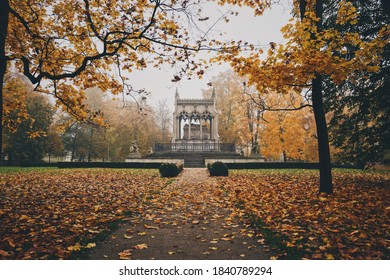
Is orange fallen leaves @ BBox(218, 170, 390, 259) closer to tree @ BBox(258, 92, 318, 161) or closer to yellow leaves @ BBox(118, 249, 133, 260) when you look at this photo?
yellow leaves @ BBox(118, 249, 133, 260)

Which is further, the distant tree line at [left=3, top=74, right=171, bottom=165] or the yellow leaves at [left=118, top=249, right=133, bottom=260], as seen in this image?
the distant tree line at [left=3, top=74, right=171, bottom=165]

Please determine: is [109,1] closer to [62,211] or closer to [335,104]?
[62,211]

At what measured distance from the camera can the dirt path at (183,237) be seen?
12.7 ft

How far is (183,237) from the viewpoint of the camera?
4.66 meters

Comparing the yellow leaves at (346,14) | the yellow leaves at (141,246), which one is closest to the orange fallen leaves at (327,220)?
the yellow leaves at (141,246)

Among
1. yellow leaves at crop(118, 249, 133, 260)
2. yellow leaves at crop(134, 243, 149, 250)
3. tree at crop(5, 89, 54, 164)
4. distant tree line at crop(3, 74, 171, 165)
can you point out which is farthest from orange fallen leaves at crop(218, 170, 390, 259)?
tree at crop(5, 89, 54, 164)

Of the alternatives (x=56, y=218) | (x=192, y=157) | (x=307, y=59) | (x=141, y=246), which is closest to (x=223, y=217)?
(x=141, y=246)

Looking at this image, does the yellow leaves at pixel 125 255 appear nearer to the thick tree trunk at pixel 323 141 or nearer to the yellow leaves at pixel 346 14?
the thick tree trunk at pixel 323 141

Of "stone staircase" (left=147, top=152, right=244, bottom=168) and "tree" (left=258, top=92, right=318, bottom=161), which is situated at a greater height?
"tree" (left=258, top=92, right=318, bottom=161)

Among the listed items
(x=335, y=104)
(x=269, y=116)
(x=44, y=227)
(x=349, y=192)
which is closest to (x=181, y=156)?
(x=269, y=116)

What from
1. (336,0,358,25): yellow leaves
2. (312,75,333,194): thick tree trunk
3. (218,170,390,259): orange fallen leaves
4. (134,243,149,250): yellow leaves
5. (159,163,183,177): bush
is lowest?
(134,243,149,250): yellow leaves

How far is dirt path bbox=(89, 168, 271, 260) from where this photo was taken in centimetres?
387

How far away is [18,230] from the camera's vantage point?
4.68 m

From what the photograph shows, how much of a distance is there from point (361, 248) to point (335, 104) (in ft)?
35.7
